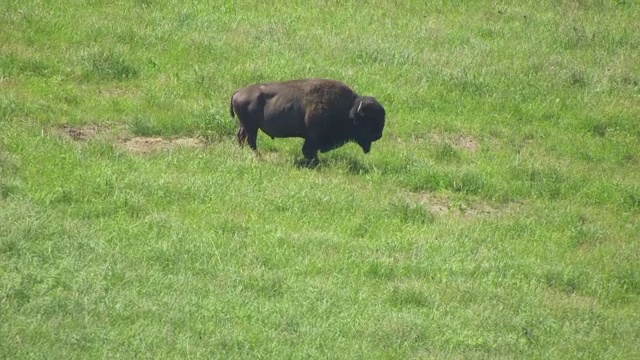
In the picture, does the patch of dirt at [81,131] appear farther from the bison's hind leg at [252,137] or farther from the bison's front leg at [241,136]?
the bison's hind leg at [252,137]

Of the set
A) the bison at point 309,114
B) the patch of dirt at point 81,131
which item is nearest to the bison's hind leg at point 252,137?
the bison at point 309,114

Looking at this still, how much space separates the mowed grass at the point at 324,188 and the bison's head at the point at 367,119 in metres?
0.28

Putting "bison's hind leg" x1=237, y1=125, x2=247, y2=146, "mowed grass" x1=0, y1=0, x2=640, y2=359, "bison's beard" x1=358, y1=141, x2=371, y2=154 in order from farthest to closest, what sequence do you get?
"bison's beard" x1=358, y1=141, x2=371, y2=154
"bison's hind leg" x1=237, y1=125, x2=247, y2=146
"mowed grass" x1=0, y1=0, x2=640, y2=359

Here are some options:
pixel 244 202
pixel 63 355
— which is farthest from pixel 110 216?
pixel 63 355

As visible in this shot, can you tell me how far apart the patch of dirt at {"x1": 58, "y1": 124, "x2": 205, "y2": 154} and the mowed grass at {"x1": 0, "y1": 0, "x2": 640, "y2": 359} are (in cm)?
5

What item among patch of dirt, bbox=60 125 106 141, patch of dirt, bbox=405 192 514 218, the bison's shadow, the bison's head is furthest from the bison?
patch of dirt, bbox=60 125 106 141

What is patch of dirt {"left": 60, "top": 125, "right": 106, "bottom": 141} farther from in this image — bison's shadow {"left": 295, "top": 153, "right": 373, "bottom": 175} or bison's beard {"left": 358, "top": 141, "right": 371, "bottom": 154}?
A: bison's beard {"left": 358, "top": 141, "right": 371, "bottom": 154}

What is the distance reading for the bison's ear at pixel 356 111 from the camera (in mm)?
16438

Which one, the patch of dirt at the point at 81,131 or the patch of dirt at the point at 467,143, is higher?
the patch of dirt at the point at 81,131

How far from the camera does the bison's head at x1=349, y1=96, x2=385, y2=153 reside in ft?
53.9

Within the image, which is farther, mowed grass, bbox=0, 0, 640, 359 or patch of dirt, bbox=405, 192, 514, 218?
patch of dirt, bbox=405, 192, 514, 218

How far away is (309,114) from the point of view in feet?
Answer: 53.4

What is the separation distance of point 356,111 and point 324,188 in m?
1.70

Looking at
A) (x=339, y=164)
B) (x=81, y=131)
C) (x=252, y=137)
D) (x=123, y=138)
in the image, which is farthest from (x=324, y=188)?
(x=81, y=131)
